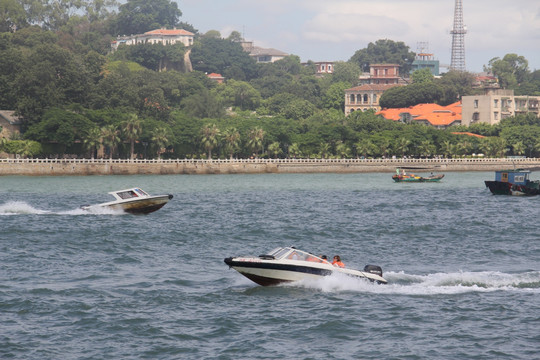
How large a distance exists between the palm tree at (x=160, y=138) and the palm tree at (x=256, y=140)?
16.7m

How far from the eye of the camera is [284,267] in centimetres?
3344

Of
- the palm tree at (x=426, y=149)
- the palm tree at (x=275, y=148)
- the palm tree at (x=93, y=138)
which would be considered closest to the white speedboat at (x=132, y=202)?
the palm tree at (x=93, y=138)

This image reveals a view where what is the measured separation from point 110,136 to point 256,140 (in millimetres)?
28400

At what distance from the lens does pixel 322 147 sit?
539 ft

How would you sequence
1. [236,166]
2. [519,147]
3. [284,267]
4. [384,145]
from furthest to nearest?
[519,147] < [384,145] < [236,166] < [284,267]

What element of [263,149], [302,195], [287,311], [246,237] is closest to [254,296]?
[287,311]

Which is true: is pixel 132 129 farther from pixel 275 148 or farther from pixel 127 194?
pixel 127 194

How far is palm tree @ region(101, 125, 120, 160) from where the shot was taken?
483 feet

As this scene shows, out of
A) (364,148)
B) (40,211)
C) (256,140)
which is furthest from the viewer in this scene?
(364,148)

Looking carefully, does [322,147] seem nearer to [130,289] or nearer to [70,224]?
[70,224]

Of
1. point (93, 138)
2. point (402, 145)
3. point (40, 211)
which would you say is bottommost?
point (40, 211)

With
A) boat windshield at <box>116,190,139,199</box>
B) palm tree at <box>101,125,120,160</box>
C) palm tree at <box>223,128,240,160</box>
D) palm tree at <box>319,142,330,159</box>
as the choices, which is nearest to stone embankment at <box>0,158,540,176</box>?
palm tree at <box>319,142,330,159</box>

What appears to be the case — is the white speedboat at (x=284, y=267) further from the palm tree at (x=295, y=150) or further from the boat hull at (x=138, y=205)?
the palm tree at (x=295, y=150)

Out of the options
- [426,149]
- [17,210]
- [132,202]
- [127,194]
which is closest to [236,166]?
[426,149]
